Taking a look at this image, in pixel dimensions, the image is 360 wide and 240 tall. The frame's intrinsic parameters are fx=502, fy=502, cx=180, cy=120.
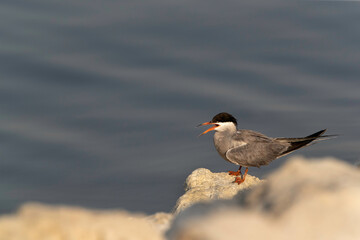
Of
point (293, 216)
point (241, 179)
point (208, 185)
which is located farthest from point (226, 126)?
point (293, 216)

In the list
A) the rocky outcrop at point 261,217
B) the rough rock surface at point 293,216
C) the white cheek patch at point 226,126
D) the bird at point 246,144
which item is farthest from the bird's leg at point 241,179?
the rough rock surface at point 293,216

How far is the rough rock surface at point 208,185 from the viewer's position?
9.69 meters

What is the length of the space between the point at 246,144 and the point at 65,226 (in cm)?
803

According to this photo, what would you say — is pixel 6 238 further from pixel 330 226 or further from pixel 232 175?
pixel 232 175

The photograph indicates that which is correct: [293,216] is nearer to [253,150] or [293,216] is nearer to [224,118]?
[253,150]

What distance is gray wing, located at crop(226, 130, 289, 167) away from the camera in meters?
11.7

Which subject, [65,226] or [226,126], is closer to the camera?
[65,226]

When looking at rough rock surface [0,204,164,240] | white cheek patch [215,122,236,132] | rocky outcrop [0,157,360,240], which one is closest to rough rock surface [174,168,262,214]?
white cheek patch [215,122,236,132]

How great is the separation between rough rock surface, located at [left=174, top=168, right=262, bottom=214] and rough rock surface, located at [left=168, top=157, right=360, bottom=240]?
503 cm

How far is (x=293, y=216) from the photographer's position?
153 inches

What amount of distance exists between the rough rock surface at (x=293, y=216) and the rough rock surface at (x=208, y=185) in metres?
5.03

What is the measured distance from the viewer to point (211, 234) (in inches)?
145

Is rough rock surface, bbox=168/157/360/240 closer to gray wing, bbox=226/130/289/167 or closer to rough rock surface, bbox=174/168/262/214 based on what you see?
rough rock surface, bbox=174/168/262/214

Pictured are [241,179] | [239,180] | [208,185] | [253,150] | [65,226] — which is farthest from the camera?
[253,150]
